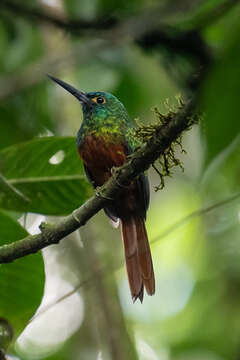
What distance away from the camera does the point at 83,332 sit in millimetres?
3941

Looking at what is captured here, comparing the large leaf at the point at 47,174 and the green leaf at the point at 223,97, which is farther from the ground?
the large leaf at the point at 47,174

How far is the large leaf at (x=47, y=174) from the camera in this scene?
208 cm

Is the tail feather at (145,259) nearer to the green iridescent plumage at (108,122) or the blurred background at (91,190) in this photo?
the blurred background at (91,190)

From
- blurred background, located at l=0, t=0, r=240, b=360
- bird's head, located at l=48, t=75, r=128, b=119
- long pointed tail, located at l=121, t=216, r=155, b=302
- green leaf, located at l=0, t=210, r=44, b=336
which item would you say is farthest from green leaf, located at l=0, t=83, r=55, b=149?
green leaf, located at l=0, t=210, r=44, b=336

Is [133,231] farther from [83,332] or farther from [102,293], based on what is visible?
[83,332]

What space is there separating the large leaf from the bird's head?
29.2 inches

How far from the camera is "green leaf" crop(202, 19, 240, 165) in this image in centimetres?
51

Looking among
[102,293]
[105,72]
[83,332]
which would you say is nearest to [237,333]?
[83,332]

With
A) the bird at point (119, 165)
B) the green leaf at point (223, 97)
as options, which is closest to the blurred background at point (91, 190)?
the green leaf at point (223, 97)

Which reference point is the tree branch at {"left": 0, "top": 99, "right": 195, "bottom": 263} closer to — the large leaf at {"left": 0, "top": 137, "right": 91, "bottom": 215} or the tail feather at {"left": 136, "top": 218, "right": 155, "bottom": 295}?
the large leaf at {"left": 0, "top": 137, "right": 91, "bottom": 215}

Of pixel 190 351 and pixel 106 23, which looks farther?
pixel 190 351

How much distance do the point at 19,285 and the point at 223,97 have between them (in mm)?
1408

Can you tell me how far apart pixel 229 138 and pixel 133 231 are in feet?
7.62

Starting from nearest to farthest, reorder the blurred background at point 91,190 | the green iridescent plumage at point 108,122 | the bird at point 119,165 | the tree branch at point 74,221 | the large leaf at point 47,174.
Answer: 1. the blurred background at point 91,190
2. the tree branch at point 74,221
3. the large leaf at point 47,174
4. the bird at point 119,165
5. the green iridescent plumage at point 108,122
